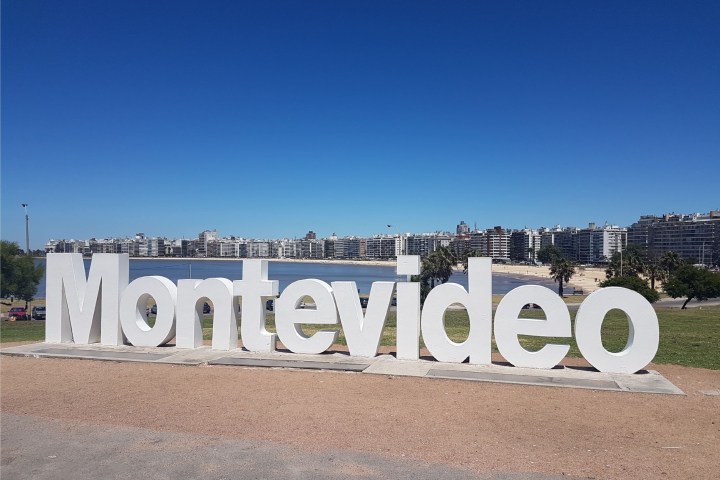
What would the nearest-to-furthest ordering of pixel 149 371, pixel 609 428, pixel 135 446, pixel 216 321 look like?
pixel 135 446, pixel 609 428, pixel 149 371, pixel 216 321

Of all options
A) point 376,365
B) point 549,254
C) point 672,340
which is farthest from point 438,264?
point 549,254

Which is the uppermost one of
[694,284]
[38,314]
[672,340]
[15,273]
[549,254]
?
[15,273]

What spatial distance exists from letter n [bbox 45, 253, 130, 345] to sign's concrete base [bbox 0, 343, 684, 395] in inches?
17.7

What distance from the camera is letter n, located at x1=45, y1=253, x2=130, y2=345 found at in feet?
→ 51.7

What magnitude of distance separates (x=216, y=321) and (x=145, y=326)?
2414 mm

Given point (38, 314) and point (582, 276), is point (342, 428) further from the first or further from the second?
point (582, 276)

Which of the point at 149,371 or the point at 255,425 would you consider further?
the point at 149,371

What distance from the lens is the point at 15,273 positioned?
52656 mm

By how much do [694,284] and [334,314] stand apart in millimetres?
42731

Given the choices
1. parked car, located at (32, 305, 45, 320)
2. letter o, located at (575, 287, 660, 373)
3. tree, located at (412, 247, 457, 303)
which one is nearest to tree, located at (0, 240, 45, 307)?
parked car, located at (32, 305, 45, 320)

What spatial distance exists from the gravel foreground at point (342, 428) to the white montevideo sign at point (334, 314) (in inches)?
77.4

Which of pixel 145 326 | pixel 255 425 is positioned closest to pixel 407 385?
pixel 255 425

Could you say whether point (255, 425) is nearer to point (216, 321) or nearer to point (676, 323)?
point (216, 321)

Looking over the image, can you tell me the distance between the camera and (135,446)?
24.9ft
